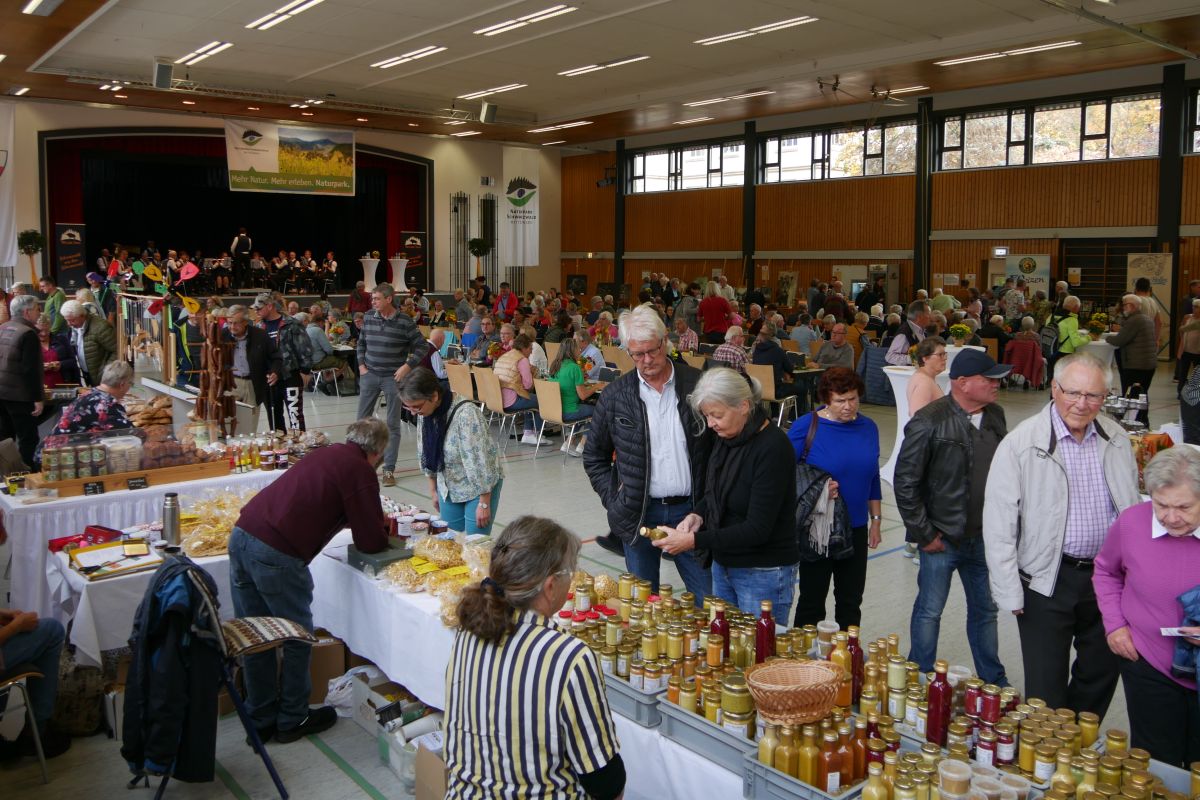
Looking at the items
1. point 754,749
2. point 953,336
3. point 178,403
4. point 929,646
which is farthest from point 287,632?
point 953,336

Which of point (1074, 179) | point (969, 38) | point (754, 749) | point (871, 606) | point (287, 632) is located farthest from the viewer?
point (1074, 179)

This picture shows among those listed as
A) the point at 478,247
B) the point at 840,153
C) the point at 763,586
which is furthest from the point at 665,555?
the point at 478,247

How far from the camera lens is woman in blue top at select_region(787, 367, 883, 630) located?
156 inches

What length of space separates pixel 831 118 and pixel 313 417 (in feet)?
50.1

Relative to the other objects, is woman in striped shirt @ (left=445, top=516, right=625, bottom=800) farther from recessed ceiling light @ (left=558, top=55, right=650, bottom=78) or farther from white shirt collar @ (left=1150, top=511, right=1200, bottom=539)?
recessed ceiling light @ (left=558, top=55, right=650, bottom=78)

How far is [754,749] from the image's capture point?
230cm

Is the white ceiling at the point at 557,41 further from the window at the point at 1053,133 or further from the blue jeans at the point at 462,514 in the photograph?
the blue jeans at the point at 462,514

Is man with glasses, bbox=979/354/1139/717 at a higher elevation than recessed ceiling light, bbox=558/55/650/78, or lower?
lower

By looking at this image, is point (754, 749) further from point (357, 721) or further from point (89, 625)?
point (89, 625)

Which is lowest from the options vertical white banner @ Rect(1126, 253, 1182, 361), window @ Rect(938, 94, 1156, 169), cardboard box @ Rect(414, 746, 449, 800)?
cardboard box @ Rect(414, 746, 449, 800)

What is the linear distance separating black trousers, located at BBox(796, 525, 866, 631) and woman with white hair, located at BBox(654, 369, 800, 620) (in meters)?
0.55

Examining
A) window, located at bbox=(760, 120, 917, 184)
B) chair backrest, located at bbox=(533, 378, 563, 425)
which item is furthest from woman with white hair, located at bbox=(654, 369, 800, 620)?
window, located at bbox=(760, 120, 917, 184)

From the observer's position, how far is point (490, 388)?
9406 mm

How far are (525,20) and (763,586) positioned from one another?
1062cm
